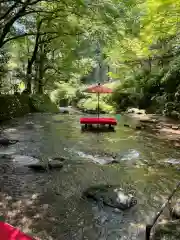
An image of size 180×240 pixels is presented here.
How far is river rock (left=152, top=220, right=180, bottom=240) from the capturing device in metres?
3.87

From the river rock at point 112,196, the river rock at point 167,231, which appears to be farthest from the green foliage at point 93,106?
the river rock at point 167,231

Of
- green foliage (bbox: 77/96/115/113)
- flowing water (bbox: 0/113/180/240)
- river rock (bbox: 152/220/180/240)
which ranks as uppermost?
green foliage (bbox: 77/96/115/113)

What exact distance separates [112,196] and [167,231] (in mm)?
2134

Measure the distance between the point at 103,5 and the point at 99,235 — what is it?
8.87 m

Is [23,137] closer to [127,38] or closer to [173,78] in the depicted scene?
[173,78]

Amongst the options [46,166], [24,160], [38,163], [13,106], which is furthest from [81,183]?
[13,106]

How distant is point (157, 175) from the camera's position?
25.2 feet

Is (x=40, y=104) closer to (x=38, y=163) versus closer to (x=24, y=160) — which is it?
(x=24, y=160)

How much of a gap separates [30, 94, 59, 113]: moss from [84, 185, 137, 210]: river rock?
1666cm

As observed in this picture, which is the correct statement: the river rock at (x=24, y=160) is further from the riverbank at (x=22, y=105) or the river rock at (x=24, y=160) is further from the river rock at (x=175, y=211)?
the riverbank at (x=22, y=105)

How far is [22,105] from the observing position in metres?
20.2

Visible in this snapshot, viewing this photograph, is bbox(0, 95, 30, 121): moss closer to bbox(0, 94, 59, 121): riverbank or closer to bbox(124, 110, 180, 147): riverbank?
bbox(0, 94, 59, 121): riverbank

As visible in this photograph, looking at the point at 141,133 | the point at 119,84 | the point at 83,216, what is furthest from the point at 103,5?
the point at 119,84

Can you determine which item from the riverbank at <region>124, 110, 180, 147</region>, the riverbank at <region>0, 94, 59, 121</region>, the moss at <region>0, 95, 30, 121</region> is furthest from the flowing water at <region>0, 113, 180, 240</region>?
the riverbank at <region>0, 94, 59, 121</region>
